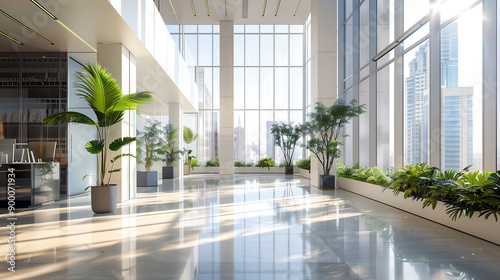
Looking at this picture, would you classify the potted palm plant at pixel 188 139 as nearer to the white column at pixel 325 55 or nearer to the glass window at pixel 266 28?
the glass window at pixel 266 28

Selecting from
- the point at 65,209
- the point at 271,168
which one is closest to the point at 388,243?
the point at 65,209

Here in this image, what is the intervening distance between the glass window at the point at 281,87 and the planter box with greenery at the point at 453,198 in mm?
15259

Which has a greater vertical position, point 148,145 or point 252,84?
point 252,84

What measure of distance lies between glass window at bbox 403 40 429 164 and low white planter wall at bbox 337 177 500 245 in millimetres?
1519

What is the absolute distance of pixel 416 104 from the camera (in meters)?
9.49

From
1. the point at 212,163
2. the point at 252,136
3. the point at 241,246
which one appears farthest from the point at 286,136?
the point at 241,246

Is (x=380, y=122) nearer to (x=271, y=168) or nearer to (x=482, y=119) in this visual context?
(x=482, y=119)

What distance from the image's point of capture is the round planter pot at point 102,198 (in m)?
7.05

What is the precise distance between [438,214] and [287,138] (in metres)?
15.4

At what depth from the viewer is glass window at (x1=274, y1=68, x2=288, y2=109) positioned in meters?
23.7

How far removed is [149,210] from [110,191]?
36.9 inches

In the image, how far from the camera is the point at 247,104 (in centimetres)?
2358

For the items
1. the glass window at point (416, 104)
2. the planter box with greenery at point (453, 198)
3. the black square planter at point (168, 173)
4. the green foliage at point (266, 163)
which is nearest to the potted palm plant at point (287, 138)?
the green foliage at point (266, 163)

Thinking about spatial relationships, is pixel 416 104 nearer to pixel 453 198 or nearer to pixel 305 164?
pixel 453 198
